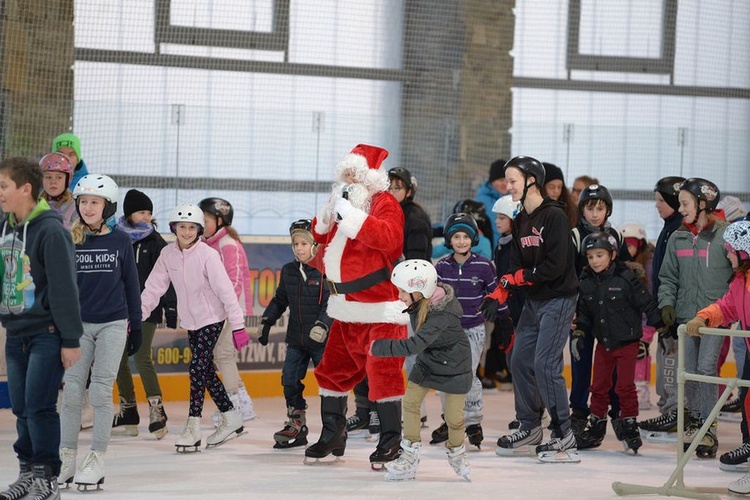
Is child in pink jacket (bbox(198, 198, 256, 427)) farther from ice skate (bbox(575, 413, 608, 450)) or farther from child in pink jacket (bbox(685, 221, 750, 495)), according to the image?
child in pink jacket (bbox(685, 221, 750, 495))

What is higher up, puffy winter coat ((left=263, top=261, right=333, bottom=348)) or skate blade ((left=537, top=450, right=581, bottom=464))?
puffy winter coat ((left=263, top=261, right=333, bottom=348))

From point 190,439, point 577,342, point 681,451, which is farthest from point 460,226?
point 681,451

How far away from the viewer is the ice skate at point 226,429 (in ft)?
23.0

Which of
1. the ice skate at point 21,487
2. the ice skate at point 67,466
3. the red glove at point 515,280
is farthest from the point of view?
the red glove at point 515,280

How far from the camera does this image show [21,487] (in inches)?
201

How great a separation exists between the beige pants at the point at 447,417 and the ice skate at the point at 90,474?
1516mm

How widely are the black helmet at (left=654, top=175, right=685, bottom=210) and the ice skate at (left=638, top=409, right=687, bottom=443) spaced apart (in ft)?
4.36

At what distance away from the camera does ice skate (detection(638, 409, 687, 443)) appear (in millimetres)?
7566

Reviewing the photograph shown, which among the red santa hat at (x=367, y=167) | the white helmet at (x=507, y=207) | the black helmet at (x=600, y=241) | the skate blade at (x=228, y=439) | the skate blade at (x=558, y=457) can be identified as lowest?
the skate blade at (x=228, y=439)

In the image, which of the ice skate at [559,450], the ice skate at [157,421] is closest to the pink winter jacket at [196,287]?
→ the ice skate at [157,421]

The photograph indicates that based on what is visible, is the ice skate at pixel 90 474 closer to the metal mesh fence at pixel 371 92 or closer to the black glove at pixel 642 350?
the black glove at pixel 642 350

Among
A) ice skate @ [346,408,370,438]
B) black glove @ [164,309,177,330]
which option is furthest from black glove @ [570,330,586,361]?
black glove @ [164,309,177,330]

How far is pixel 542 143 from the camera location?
11.5 metres

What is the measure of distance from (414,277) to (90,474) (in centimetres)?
180
